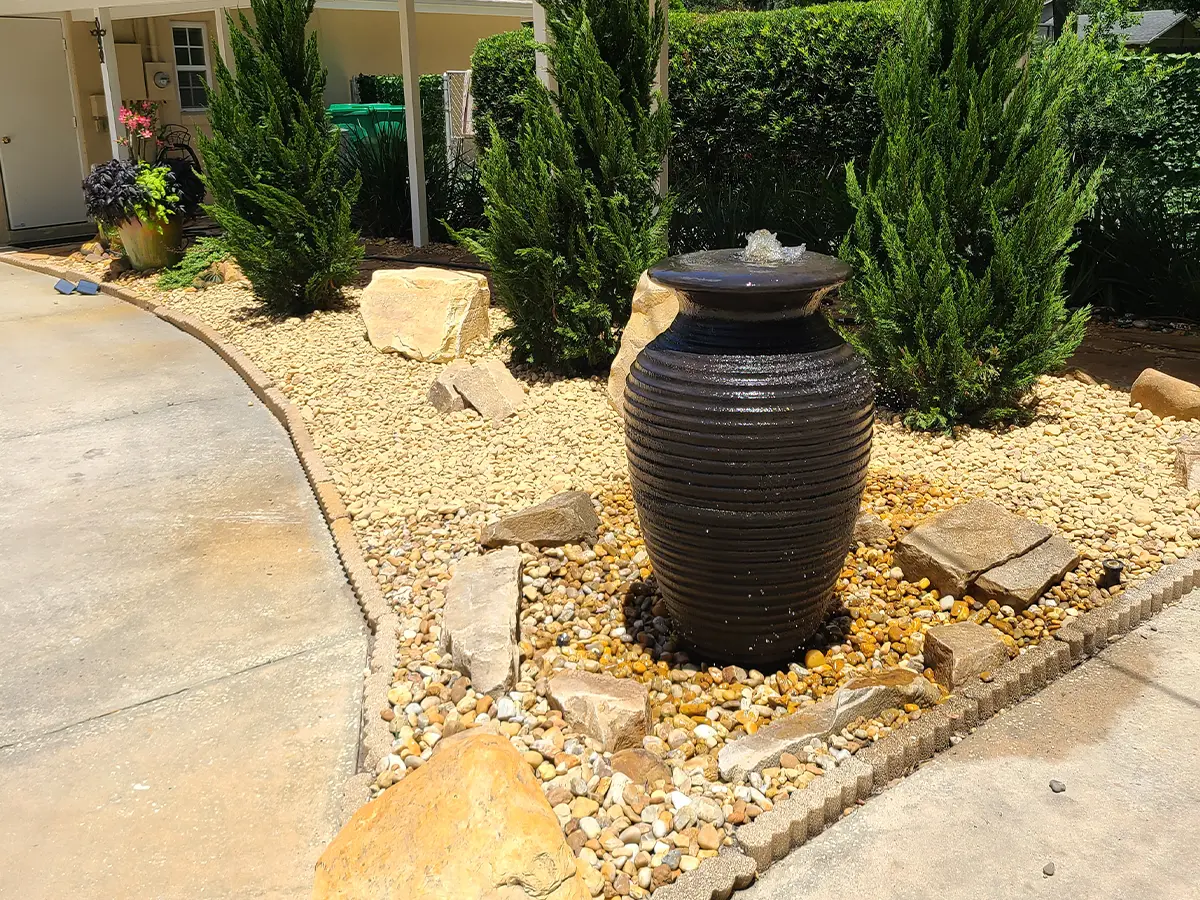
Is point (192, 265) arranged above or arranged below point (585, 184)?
below

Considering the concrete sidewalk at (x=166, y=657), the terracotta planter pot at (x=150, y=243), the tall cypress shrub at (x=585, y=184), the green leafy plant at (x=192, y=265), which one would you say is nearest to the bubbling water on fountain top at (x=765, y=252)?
the concrete sidewalk at (x=166, y=657)

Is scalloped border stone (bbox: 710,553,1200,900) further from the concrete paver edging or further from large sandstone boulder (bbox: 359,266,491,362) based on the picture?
large sandstone boulder (bbox: 359,266,491,362)

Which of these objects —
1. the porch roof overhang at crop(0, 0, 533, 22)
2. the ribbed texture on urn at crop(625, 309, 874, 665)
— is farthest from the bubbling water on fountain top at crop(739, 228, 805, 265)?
the porch roof overhang at crop(0, 0, 533, 22)

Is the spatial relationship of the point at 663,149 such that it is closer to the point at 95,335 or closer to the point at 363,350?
the point at 363,350

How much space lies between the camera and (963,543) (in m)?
3.97

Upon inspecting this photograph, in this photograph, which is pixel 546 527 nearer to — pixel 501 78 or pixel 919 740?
pixel 919 740

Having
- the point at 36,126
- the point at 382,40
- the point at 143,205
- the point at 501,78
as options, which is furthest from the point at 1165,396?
the point at 382,40

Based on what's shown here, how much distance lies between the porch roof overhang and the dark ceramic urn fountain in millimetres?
9707

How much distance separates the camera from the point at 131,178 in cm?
1043

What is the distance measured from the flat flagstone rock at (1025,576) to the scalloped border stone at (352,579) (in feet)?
7.17

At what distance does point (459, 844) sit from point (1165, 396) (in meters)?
4.79

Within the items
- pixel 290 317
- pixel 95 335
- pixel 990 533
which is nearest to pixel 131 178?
pixel 95 335

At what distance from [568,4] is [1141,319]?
4.68 metres

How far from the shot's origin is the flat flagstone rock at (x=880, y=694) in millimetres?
3193
